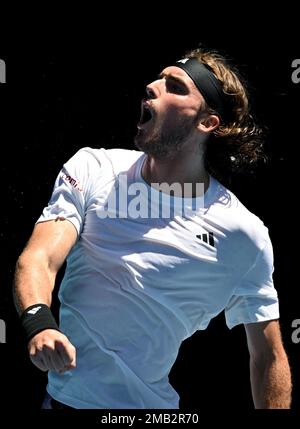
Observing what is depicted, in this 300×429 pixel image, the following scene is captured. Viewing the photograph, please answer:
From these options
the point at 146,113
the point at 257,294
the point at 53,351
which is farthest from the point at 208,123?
the point at 53,351

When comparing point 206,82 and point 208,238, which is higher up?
point 206,82

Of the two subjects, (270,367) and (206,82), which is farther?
(206,82)

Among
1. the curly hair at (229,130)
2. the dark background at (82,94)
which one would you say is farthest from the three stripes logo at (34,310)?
the dark background at (82,94)

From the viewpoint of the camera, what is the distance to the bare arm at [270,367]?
3.66 m

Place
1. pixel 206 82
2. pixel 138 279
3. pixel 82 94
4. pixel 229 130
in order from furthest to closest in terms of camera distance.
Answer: pixel 82 94 < pixel 229 130 < pixel 206 82 < pixel 138 279

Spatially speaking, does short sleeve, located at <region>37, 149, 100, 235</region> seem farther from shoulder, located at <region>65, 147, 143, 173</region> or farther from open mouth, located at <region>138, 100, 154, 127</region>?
open mouth, located at <region>138, 100, 154, 127</region>

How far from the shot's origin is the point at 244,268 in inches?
141

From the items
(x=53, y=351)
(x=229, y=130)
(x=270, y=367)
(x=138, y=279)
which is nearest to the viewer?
(x=53, y=351)

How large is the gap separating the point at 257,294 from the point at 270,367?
0.88 feet

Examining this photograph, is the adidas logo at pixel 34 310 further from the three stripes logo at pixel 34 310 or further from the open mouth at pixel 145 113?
the open mouth at pixel 145 113

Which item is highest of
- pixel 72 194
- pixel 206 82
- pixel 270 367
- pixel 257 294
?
pixel 206 82

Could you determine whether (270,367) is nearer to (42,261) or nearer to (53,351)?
(42,261)

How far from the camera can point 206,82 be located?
384 cm

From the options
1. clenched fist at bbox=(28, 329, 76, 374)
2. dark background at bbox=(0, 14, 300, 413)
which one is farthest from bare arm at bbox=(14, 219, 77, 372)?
dark background at bbox=(0, 14, 300, 413)
